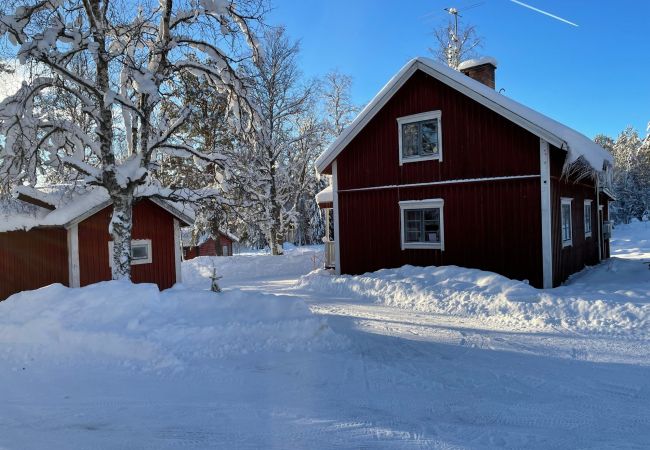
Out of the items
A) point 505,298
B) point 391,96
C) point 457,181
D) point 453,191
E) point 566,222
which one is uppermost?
point 391,96

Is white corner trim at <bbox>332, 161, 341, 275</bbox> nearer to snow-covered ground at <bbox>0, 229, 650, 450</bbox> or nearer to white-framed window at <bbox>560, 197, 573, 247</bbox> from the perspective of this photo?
snow-covered ground at <bbox>0, 229, 650, 450</bbox>

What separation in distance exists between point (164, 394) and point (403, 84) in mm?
11860

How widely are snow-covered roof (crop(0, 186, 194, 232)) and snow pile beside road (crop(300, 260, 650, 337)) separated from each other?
22.2 feet

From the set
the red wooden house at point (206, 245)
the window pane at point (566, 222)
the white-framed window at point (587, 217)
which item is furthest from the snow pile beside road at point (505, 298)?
the red wooden house at point (206, 245)

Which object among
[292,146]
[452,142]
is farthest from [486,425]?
[292,146]

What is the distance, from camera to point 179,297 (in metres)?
8.30

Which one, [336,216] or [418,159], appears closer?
[418,159]

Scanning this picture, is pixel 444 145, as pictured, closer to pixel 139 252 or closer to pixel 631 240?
pixel 139 252

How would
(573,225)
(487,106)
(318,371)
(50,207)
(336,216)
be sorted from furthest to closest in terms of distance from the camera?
(336,216) < (573,225) < (487,106) < (50,207) < (318,371)

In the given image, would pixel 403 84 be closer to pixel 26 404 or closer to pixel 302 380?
pixel 302 380

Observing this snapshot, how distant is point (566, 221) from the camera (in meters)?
14.1

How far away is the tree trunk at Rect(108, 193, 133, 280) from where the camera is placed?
29.9 ft

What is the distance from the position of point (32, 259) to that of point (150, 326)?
708 cm

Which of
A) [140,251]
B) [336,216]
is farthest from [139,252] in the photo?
[336,216]
